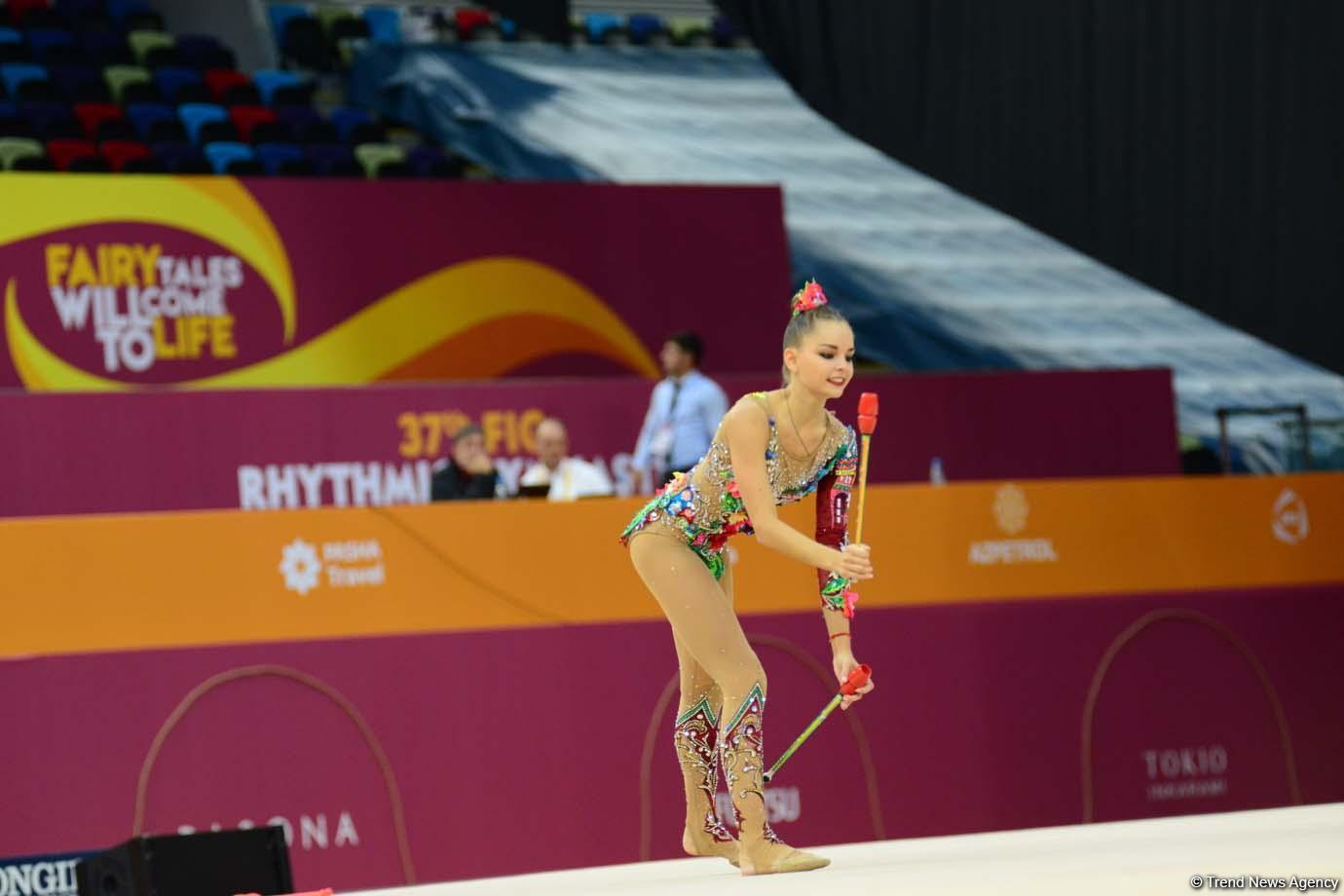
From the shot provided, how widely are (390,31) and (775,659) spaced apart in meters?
8.82

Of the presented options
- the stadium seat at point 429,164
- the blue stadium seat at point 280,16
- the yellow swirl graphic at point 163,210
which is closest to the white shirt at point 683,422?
the yellow swirl graphic at point 163,210

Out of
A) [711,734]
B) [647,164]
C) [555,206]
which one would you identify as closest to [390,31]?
[647,164]

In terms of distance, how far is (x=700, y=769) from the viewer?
15.5 ft

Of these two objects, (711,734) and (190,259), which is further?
(190,259)

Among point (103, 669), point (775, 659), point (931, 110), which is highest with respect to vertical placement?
point (931, 110)

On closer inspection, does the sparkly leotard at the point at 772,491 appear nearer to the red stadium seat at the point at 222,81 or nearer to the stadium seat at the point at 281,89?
the red stadium seat at the point at 222,81

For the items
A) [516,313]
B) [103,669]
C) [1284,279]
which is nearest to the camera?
[103,669]

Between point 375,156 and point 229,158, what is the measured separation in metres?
1.10

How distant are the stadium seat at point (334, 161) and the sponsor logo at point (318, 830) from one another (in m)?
6.18

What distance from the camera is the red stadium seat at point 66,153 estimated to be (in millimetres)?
11047

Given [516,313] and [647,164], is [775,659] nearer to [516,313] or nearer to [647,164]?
[516,313]

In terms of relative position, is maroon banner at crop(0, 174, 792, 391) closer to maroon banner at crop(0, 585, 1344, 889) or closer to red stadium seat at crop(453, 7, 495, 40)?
maroon banner at crop(0, 585, 1344, 889)

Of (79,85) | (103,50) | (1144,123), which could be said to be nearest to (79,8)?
(103,50)

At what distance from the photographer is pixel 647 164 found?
45.5 ft
